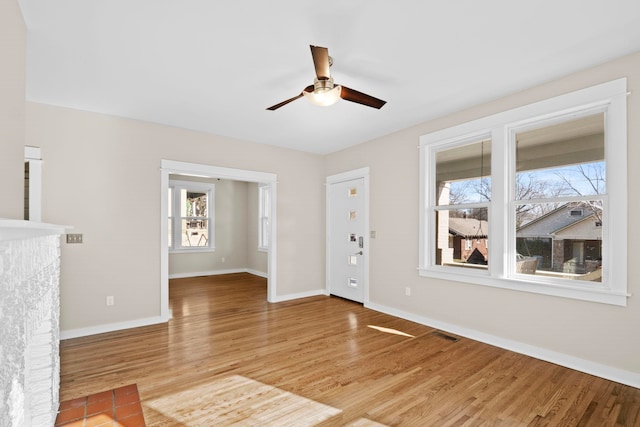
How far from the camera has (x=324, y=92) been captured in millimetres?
2332

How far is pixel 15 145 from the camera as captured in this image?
1.89 m

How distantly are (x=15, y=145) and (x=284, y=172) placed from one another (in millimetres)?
3602

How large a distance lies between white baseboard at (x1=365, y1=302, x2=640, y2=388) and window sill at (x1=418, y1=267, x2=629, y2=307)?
55 cm

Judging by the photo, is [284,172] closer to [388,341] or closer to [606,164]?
[388,341]

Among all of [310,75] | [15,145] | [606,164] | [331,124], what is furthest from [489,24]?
[15,145]

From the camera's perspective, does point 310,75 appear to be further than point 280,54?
Yes

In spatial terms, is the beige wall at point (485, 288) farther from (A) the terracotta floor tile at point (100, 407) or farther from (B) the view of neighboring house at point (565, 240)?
(A) the terracotta floor tile at point (100, 407)

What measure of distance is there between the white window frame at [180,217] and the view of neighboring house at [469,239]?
590 centimetres

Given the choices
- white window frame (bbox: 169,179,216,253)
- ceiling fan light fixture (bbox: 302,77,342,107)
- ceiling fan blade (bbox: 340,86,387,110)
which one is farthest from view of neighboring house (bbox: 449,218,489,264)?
white window frame (bbox: 169,179,216,253)


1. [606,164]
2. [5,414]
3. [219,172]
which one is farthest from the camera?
[219,172]

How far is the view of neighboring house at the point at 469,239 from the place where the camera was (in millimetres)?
3465

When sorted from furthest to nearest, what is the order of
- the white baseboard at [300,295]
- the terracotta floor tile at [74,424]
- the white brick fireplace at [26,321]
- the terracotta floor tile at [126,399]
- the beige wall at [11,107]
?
the white baseboard at [300,295]
the terracotta floor tile at [126,399]
the terracotta floor tile at [74,424]
the beige wall at [11,107]
the white brick fireplace at [26,321]

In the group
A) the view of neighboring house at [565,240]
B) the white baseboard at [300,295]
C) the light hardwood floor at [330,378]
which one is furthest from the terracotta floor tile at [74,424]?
the view of neighboring house at [565,240]

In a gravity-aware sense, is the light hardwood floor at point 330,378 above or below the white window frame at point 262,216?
below
